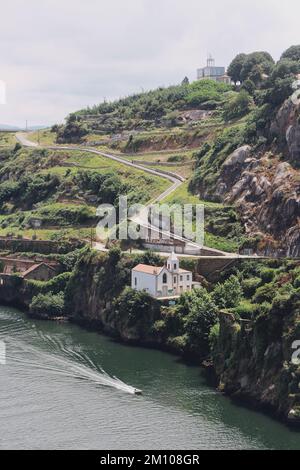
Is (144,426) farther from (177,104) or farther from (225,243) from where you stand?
(177,104)

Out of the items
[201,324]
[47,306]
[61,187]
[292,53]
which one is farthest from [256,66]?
[201,324]

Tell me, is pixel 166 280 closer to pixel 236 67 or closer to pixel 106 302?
pixel 106 302

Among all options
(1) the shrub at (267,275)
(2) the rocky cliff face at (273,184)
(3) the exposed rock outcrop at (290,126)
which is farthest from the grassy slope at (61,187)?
(1) the shrub at (267,275)

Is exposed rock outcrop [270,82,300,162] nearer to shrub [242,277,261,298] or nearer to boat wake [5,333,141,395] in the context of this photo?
shrub [242,277,261,298]

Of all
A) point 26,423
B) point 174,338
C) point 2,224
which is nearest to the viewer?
point 26,423

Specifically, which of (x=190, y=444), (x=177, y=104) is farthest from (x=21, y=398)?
(x=177, y=104)

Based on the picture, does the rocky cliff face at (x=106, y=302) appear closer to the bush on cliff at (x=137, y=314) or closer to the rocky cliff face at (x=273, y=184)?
the bush on cliff at (x=137, y=314)

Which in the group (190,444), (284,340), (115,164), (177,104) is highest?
(177,104)

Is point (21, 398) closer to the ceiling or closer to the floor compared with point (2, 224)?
closer to the floor
